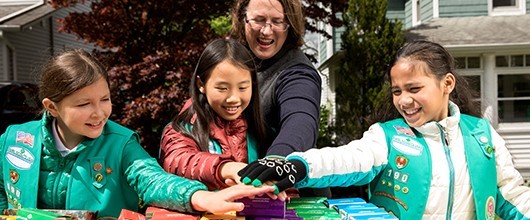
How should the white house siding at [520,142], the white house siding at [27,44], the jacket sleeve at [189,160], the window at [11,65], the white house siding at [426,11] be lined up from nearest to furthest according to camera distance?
the jacket sleeve at [189,160], the white house siding at [520,142], the white house siding at [426,11], the window at [11,65], the white house siding at [27,44]

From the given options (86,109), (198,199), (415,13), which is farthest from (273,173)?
(415,13)

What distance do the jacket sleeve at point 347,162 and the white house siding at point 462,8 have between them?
501 inches

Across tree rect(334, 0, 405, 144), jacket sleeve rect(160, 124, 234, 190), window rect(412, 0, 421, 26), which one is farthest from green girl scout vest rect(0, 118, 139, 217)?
window rect(412, 0, 421, 26)

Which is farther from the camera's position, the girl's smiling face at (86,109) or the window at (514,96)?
the window at (514,96)

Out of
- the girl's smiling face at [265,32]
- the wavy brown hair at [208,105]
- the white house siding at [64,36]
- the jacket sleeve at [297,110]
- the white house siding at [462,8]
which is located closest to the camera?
the jacket sleeve at [297,110]

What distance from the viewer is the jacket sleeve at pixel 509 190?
2.36 m

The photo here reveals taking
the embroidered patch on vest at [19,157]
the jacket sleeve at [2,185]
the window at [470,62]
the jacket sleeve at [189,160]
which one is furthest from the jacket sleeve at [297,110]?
the window at [470,62]

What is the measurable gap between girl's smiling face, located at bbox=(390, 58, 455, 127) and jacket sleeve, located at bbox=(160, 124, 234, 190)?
0.84 metres

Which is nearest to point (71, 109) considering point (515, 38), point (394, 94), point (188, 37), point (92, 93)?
point (92, 93)

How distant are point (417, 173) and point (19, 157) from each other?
5.48 ft

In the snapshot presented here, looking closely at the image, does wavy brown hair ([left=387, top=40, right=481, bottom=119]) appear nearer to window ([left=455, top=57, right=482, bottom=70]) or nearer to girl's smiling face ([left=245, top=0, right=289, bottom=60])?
girl's smiling face ([left=245, top=0, right=289, bottom=60])

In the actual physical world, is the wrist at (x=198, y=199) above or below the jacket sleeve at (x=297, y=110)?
below

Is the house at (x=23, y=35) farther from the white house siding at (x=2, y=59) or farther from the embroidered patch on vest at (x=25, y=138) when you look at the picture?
the embroidered patch on vest at (x=25, y=138)

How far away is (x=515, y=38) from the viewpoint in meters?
12.0
